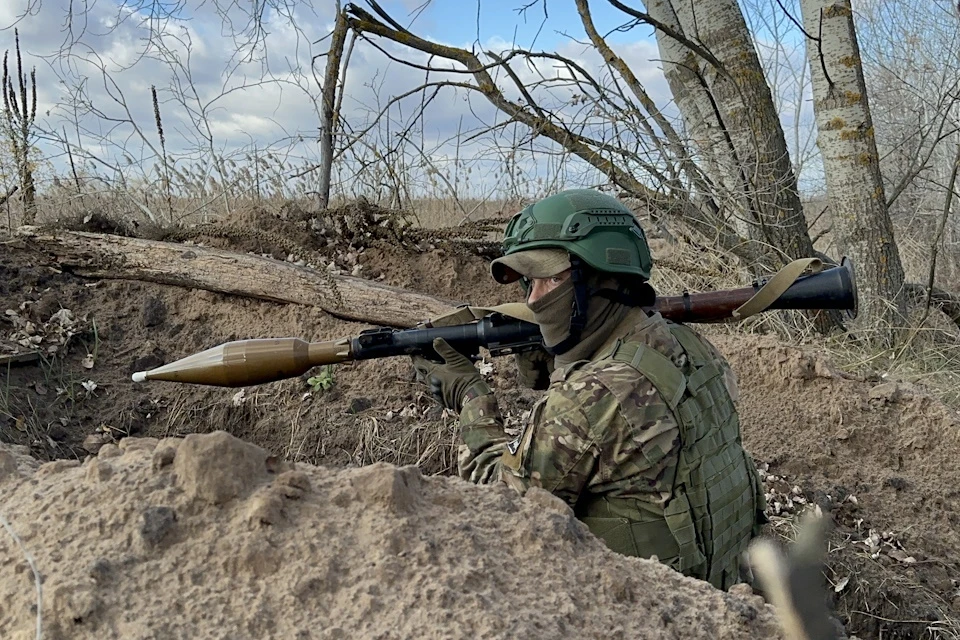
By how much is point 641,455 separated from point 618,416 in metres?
0.14

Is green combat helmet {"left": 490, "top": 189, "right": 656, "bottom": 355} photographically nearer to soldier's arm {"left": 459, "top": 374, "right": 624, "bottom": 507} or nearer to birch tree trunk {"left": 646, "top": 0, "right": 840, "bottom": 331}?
soldier's arm {"left": 459, "top": 374, "right": 624, "bottom": 507}

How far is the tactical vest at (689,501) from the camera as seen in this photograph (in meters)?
2.26

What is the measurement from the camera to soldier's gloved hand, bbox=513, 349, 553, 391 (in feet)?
9.61

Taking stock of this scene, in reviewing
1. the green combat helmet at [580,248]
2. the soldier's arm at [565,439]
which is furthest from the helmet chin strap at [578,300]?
the soldier's arm at [565,439]

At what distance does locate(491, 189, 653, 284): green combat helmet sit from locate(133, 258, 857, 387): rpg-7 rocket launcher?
337 mm

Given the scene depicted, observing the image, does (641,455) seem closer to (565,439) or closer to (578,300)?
(565,439)

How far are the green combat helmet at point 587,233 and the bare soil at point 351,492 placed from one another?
3.57 feet

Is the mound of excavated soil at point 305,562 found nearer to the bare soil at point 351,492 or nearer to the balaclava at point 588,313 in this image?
the bare soil at point 351,492

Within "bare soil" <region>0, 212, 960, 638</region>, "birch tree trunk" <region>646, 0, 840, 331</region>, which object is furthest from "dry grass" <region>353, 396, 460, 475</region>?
"birch tree trunk" <region>646, 0, 840, 331</region>

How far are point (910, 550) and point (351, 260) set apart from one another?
385 centimetres

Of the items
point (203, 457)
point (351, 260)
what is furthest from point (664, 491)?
point (351, 260)

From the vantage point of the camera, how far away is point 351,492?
52.6 inches

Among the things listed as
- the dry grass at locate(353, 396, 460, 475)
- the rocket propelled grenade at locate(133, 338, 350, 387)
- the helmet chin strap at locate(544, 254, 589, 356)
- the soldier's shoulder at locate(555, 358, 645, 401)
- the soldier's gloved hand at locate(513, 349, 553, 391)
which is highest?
the helmet chin strap at locate(544, 254, 589, 356)

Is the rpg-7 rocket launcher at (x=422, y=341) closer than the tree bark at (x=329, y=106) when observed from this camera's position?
Yes
